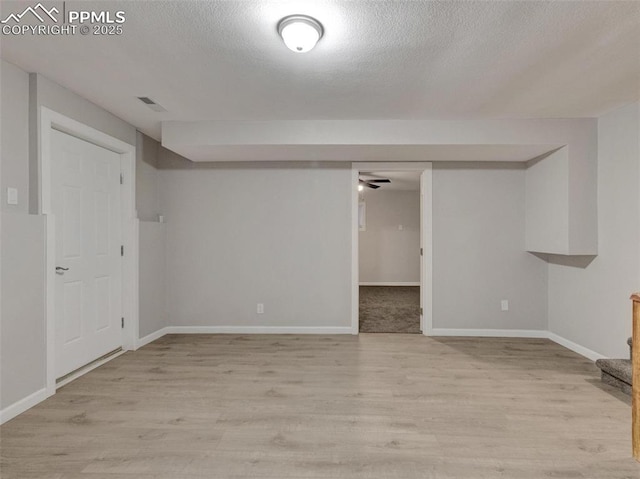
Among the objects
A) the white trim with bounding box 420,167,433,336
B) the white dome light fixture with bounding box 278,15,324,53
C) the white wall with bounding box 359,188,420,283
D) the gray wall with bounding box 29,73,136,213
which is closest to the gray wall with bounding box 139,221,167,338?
the gray wall with bounding box 29,73,136,213

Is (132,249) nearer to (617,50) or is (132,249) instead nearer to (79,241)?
(79,241)

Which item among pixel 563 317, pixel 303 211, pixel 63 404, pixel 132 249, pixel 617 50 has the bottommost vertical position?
pixel 63 404

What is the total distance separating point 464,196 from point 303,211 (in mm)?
2023

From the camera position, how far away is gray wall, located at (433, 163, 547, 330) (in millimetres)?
4449

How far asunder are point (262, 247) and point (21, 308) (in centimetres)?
253

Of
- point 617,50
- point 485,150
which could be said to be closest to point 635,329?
point 617,50

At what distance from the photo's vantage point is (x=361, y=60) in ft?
7.81

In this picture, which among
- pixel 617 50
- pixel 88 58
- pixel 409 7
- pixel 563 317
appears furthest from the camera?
pixel 563 317

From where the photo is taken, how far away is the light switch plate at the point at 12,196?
2.47m

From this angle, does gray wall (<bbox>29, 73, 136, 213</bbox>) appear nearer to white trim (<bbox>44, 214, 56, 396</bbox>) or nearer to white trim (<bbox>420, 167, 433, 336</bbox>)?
white trim (<bbox>44, 214, 56, 396</bbox>)

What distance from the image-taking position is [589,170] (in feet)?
11.8

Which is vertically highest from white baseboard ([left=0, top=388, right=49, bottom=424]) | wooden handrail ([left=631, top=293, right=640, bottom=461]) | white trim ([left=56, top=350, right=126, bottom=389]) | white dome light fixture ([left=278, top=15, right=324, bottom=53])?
white dome light fixture ([left=278, top=15, right=324, bottom=53])

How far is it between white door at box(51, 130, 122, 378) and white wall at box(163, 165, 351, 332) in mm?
921

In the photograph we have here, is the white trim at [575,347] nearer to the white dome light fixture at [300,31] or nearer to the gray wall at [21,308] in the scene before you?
the white dome light fixture at [300,31]
